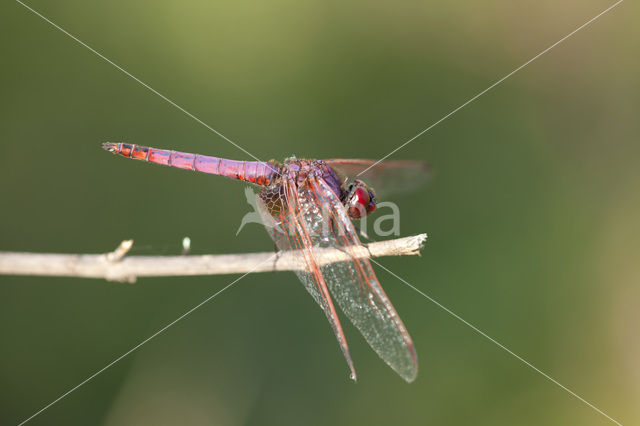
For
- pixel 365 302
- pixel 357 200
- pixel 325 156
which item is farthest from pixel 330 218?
pixel 325 156

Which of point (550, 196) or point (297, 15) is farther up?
point (297, 15)

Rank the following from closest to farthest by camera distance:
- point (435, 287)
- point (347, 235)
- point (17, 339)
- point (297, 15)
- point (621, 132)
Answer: point (347, 235) → point (17, 339) → point (435, 287) → point (297, 15) → point (621, 132)

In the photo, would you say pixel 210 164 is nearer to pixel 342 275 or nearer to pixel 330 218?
pixel 330 218

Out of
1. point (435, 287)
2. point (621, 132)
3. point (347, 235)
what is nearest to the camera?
point (347, 235)

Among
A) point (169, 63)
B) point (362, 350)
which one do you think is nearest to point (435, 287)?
point (362, 350)

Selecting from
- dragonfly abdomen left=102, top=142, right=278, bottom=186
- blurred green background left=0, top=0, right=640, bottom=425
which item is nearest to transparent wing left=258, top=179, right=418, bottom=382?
dragonfly abdomen left=102, top=142, right=278, bottom=186

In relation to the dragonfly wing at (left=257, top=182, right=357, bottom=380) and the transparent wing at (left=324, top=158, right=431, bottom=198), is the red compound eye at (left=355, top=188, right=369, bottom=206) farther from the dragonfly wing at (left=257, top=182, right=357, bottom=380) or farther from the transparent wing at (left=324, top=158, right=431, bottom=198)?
the transparent wing at (left=324, top=158, right=431, bottom=198)

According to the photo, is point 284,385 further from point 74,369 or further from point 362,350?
point 74,369
